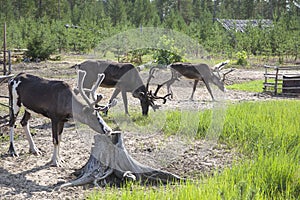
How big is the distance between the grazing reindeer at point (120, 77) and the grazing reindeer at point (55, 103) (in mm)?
2103

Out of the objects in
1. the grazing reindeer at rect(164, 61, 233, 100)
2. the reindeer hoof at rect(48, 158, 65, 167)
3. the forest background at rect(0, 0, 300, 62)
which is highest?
the forest background at rect(0, 0, 300, 62)

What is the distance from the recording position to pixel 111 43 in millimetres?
6484

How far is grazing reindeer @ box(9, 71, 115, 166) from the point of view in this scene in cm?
490

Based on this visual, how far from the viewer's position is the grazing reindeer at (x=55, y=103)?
490 centimetres

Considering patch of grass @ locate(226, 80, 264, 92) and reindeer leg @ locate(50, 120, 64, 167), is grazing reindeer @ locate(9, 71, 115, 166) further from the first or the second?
patch of grass @ locate(226, 80, 264, 92)

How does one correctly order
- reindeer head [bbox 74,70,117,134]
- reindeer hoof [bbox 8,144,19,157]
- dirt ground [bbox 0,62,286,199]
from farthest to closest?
reindeer hoof [bbox 8,144,19,157], reindeer head [bbox 74,70,117,134], dirt ground [bbox 0,62,286,199]

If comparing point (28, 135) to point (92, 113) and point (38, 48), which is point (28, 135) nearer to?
point (92, 113)

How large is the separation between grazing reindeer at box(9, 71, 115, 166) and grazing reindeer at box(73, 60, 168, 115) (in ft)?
6.90

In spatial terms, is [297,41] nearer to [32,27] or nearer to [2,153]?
[32,27]

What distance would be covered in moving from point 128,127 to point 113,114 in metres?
1.14

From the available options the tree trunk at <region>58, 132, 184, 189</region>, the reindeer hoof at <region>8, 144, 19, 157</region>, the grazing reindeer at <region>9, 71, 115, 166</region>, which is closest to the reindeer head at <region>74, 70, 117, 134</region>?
the grazing reindeer at <region>9, 71, 115, 166</region>

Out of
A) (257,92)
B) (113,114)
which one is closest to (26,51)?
(257,92)

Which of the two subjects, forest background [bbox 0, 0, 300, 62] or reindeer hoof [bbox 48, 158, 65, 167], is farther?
forest background [bbox 0, 0, 300, 62]

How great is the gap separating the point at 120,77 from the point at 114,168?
11.7ft
